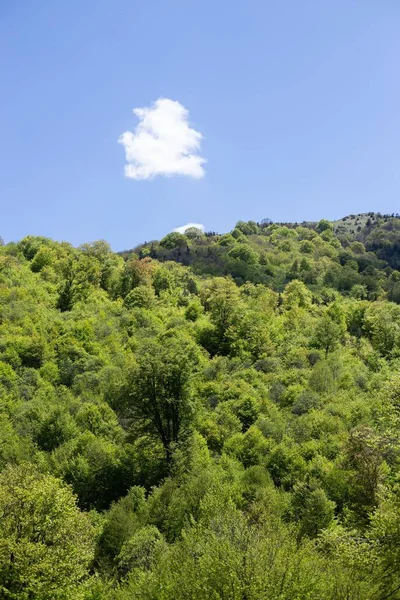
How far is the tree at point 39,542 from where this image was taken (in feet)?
69.9

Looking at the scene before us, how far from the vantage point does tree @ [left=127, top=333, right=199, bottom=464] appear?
40.5 m

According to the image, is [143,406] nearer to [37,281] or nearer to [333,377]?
[333,377]

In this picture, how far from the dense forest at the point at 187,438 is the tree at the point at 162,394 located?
152mm

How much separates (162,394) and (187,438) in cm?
473

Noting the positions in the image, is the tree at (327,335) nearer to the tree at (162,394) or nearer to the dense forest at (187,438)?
the dense forest at (187,438)

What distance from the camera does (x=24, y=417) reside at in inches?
1796

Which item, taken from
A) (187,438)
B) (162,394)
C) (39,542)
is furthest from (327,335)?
(39,542)

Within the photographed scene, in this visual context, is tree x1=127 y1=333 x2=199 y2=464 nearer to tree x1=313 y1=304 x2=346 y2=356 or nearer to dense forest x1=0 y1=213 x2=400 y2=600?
dense forest x1=0 y1=213 x2=400 y2=600

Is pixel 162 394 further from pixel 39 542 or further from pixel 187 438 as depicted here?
pixel 39 542

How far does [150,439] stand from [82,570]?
19002 mm

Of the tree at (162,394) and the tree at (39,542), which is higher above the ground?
the tree at (162,394)

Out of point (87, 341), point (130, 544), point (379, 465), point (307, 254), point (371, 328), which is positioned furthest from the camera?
point (307, 254)

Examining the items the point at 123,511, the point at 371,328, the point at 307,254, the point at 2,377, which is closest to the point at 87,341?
the point at 2,377

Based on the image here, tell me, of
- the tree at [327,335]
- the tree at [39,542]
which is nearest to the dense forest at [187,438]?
the tree at [39,542]
